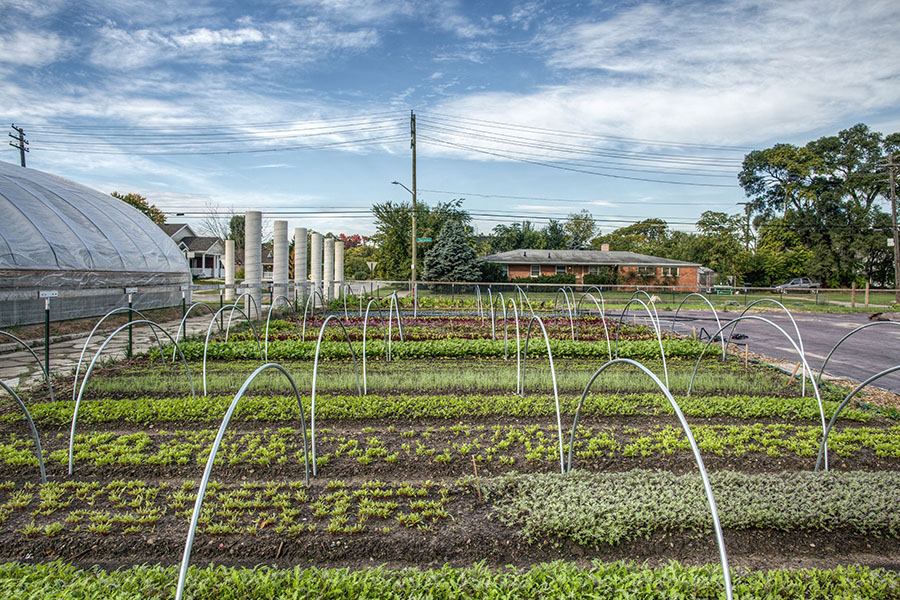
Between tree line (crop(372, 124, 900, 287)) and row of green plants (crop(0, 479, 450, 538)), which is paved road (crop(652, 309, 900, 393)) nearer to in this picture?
row of green plants (crop(0, 479, 450, 538))

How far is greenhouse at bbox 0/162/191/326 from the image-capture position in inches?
543

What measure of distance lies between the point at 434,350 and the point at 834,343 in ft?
42.7

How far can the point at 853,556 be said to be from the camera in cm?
389

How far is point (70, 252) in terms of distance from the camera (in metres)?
15.6

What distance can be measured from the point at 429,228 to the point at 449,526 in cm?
4028

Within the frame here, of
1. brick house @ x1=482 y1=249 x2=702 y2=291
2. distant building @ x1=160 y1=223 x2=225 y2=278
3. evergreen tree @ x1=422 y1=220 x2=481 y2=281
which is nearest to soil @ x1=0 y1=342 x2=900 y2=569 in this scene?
evergreen tree @ x1=422 y1=220 x2=481 y2=281

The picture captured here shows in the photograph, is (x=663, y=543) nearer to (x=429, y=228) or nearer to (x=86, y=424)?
(x=86, y=424)

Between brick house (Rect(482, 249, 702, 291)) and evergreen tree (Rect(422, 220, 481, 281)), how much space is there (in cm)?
626

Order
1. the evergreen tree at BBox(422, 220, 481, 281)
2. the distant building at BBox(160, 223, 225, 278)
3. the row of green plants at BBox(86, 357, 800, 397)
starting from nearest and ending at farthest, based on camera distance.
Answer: the row of green plants at BBox(86, 357, 800, 397)
the evergreen tree at BBox(422, 220, 481, 281)
the distant building at BBox(160, 223, 225, 278)

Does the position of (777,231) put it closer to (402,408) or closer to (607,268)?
(607,268)

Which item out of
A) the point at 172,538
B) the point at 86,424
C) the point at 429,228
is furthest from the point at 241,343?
the point at 429,228

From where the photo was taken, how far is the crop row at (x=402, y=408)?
700 cm

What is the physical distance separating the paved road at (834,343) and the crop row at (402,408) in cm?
403

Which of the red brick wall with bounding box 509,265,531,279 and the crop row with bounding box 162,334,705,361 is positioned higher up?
the red brick wall with bounding box 509,265,531,279
